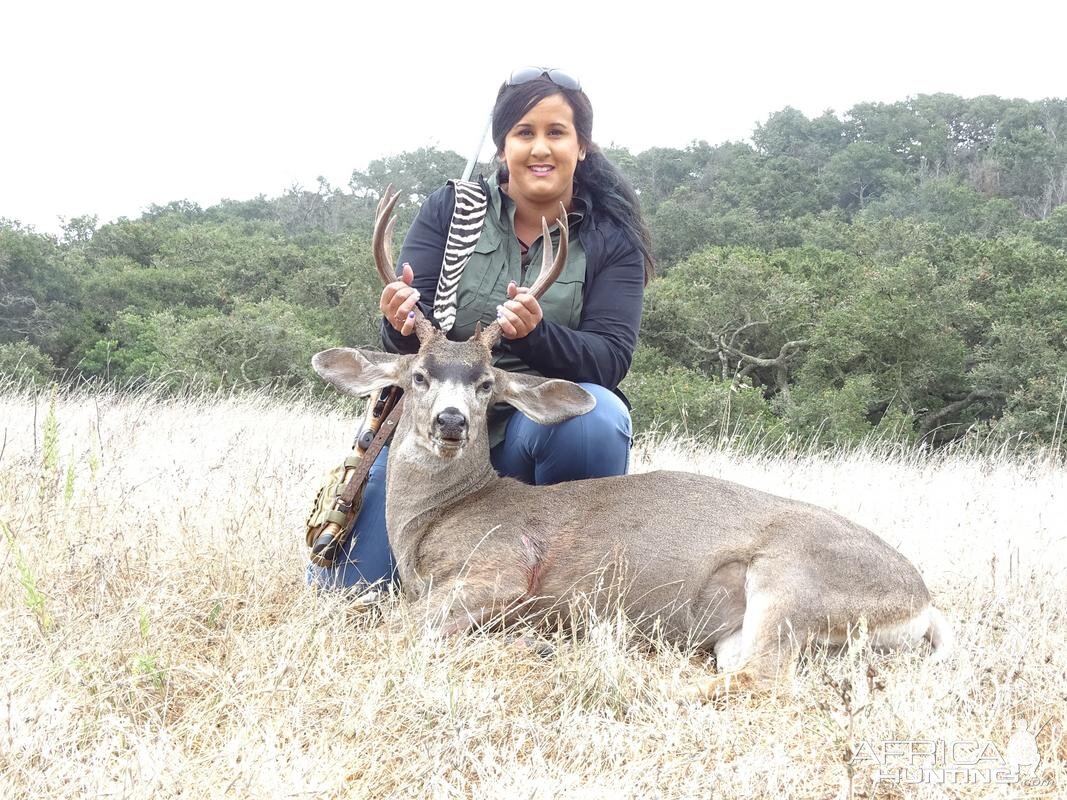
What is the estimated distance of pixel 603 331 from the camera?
4.45 m

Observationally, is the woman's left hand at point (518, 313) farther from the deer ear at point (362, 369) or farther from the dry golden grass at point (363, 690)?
the dry golden grass at point (363, 690)

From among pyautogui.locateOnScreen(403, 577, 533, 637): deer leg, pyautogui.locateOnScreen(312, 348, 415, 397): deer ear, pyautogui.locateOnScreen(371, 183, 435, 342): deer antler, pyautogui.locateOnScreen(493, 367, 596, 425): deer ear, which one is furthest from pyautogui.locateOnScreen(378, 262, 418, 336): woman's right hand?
pyautogui.locateOnScreen(403, 577, 533, 637): deer leg

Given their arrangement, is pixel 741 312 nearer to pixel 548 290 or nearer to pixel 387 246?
pixel 548 290

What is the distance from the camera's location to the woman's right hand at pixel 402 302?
3957 millimetres

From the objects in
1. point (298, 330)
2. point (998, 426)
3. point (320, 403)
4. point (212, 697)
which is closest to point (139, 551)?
point (212, 697)

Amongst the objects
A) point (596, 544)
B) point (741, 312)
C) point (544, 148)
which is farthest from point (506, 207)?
point (741, 312)

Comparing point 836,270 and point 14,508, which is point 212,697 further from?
point 836,270

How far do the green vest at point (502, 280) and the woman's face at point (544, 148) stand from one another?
0.56ft

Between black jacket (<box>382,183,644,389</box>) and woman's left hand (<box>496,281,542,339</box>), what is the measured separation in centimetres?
27

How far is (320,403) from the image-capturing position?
11.6m

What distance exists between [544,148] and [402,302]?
925 millimetres

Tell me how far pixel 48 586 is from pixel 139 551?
46 centimetres

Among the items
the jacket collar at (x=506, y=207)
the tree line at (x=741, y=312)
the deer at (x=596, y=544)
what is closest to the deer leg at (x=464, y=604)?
the deer at (x=596, y=544)

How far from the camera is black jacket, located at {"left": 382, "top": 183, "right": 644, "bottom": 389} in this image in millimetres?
4336
